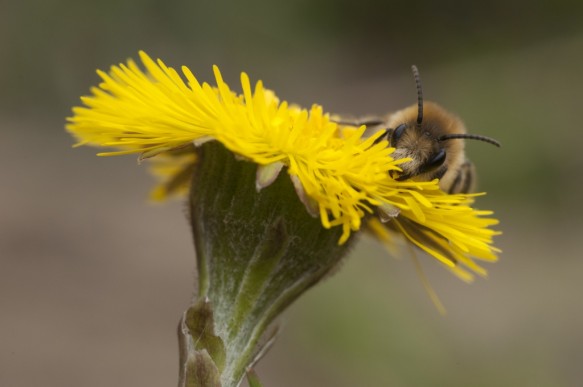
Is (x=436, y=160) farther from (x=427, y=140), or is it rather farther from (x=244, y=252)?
(x=244, y=252)

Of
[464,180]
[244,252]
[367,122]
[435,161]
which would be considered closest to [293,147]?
[244,252]

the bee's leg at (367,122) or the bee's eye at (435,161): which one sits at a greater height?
the bee's leg at (367,122)

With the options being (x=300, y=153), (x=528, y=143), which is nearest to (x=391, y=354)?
(x=300, y=153)

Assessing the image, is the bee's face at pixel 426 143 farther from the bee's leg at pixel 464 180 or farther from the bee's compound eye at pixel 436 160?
the bee's leg at pixel 464 180

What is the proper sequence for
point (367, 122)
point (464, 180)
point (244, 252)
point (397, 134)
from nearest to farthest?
point (244, 252) < point (397, 134) < point (367, 122) < point (464, 180)

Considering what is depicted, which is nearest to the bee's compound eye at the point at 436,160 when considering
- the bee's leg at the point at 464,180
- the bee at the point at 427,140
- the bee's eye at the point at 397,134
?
the bee at the point at 427,140

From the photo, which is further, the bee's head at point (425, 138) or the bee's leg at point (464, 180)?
the bee's leg at point (464, 180)

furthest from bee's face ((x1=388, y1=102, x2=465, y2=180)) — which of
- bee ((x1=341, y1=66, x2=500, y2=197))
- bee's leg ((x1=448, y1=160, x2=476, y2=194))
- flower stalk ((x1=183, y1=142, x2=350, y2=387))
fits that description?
flower stalk ((x1=183, y1=142, x2=350, y2=387))
